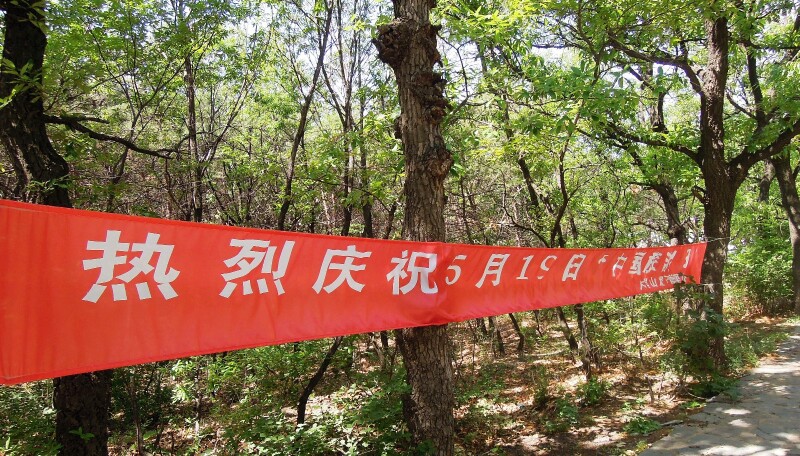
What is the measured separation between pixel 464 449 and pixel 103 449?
3814mm

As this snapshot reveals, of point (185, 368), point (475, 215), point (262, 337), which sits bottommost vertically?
point (185, 368)

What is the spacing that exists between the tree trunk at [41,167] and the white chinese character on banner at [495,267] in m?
3.68

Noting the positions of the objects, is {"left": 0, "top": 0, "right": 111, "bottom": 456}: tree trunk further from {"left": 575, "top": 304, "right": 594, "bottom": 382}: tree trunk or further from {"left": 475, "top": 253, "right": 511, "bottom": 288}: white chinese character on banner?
{"left": 575, "top": 304, "right": 594, "bottom": 382}: tree trunk

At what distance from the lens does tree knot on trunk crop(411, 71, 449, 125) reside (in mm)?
3562

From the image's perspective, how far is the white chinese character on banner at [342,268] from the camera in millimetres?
2818

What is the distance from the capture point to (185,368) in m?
5.24

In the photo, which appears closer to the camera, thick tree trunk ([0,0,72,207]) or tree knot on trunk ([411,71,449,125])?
tree knot on trunk ([411,71,449,125])

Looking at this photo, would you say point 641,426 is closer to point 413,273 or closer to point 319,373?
point 413,273

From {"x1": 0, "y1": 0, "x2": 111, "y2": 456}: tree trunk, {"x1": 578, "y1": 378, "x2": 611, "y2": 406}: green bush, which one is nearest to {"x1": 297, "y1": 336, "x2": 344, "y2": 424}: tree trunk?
{"x1": 0, "y1": 0, "x2": 111, "y2": 456}: tree trunk

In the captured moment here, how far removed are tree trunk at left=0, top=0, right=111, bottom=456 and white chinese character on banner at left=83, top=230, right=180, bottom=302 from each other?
217cm

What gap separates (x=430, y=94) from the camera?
11.7ft

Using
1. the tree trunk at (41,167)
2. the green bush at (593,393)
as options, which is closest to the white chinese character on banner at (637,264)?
the green bush at (593,393)

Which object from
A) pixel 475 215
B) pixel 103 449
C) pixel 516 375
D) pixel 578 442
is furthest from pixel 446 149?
pixel 516 375

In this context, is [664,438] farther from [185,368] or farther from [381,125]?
[185,368]
